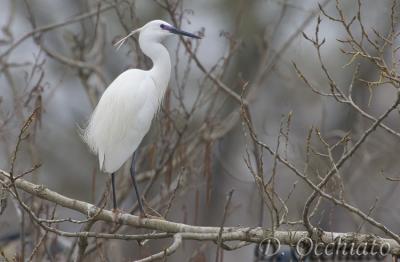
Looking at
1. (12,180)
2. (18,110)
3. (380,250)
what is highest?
(18,110)

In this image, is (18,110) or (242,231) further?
(18,110)

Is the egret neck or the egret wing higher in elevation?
the egret neck

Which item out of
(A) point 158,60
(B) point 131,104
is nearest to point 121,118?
(B) point 131,104

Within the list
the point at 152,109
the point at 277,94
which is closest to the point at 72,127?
the point at 277,94

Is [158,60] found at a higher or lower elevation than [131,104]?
higher

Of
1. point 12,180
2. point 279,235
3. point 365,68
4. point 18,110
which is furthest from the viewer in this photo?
point 365,68

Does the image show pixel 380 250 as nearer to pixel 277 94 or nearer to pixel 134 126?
pixel 134 126

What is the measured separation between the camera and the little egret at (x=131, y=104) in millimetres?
3986

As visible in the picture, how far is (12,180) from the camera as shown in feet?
9.82

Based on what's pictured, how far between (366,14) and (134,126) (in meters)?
5.18

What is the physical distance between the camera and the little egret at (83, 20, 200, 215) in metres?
3.99

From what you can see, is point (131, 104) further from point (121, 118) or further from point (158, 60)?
point (158, 60)

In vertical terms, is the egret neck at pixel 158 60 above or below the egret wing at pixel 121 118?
above

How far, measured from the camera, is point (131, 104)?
4.01 meters
